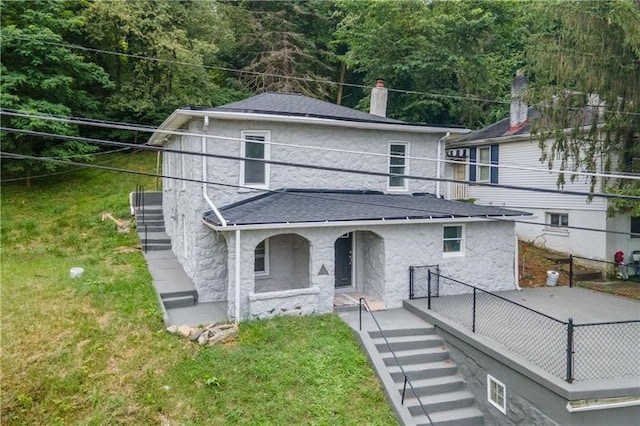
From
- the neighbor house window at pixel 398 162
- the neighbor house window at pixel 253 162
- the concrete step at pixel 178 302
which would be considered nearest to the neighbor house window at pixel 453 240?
the neighbor house window at pixel 398 162

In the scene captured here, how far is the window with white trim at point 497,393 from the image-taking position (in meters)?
7.57

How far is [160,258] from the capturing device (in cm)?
1480

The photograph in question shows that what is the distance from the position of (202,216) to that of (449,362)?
7033mm

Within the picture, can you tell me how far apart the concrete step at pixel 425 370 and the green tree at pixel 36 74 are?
16304 mm

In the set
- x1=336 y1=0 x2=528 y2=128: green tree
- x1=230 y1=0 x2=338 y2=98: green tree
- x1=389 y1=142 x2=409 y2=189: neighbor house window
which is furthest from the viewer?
x1=230 y1=0 x2=338 y2=98: green tree

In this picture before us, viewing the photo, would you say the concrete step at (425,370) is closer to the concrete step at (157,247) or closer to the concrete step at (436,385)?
the concrete step at (436,385)

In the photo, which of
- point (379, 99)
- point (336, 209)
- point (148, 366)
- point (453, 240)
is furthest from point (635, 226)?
point (148, 366)

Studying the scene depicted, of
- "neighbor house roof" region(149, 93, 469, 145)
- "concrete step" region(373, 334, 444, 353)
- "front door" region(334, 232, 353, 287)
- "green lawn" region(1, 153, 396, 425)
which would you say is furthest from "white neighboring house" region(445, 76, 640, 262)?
"green lawn" region(1, 153, 396, 425)

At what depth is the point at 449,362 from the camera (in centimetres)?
879

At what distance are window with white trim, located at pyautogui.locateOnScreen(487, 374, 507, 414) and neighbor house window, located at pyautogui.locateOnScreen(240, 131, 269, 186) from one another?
7510 millimetres

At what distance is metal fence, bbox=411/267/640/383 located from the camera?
6820 mm

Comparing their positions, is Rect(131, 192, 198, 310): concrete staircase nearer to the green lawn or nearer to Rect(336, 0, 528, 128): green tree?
the green lawn

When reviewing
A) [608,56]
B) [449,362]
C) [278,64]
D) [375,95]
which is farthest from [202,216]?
[278,64]

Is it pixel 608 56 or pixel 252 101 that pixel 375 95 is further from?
pixel 608 56
